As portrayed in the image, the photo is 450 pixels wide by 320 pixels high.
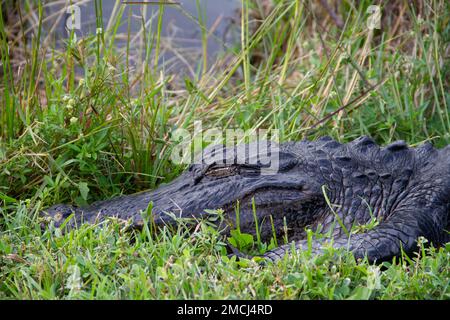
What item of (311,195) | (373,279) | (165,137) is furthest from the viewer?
(165,137)

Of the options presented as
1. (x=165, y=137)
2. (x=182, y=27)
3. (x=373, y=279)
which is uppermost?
A: (x=182, y=27)

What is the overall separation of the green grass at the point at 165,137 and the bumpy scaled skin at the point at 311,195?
7.1 inches

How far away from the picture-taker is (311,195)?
4141 mm

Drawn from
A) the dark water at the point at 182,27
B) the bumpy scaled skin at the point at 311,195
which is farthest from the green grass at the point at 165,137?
the dark water at the point at 182,27

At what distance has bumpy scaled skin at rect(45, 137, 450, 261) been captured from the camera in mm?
4102

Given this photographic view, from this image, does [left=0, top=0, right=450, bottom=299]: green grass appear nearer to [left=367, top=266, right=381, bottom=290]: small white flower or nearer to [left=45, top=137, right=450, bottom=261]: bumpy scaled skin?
[left=367, top=266, right=381, bottom=290]: small white flower

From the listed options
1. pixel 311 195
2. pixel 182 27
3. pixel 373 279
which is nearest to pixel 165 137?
pixel 311 195

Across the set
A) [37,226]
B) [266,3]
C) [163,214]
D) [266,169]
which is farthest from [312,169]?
[266,3]

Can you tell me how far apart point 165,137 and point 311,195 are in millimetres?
1341

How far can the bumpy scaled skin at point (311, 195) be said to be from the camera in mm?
4102

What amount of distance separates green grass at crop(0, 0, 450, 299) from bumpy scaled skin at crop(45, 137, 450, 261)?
0.60ft

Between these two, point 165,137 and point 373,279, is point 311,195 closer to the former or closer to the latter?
point 373,279
